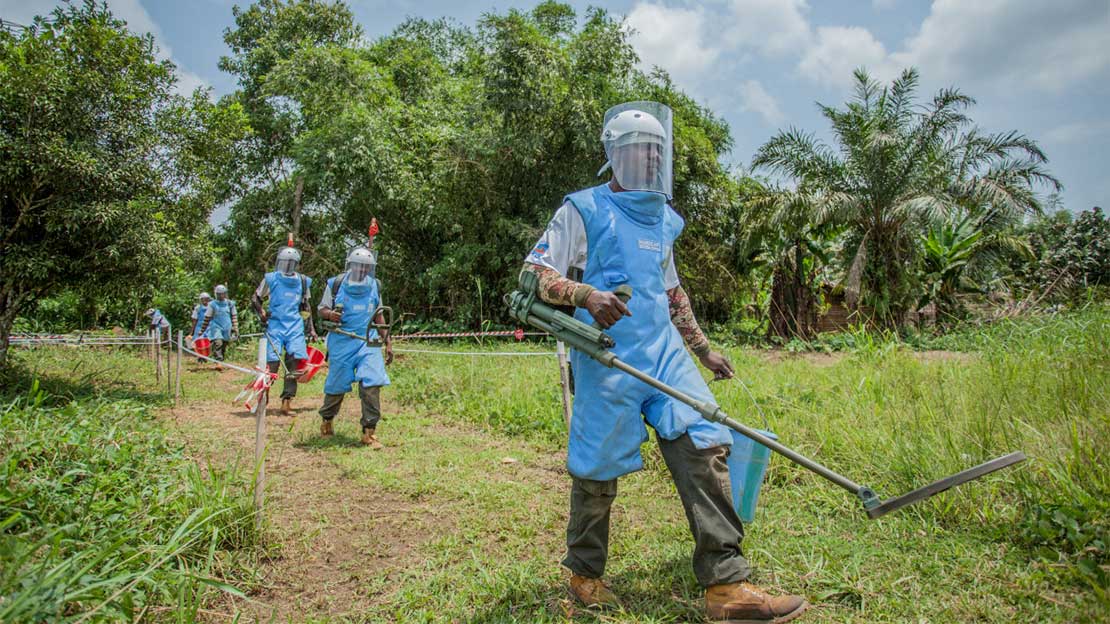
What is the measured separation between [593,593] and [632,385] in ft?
2.85

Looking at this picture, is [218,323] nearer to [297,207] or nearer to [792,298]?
[297,207]

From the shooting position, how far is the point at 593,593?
2705mm

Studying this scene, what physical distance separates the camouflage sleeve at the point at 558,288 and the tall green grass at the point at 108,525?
159 cm

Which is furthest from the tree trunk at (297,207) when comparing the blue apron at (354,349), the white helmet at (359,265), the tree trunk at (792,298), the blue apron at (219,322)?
the blue apron at (354,349)

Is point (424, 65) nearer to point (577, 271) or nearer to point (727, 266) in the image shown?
point (727, 266)

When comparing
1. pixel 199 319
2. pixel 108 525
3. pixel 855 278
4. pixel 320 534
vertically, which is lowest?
pixel 320 534

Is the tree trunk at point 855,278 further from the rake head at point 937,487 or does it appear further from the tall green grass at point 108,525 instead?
the tall green grass at point 108,525

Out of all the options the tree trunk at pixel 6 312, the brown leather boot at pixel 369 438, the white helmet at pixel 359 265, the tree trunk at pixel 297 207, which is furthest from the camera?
the tree trunk at pixel 297 207

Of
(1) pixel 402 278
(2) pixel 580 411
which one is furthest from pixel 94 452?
(1) pixel 402 278

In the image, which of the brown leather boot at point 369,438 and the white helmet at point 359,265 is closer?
the brown leather boot at point 369,438

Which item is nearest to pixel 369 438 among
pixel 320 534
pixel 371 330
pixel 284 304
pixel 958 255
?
pixel 371 330

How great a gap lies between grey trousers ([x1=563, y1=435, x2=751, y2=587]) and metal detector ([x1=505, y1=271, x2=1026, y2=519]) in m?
0.22

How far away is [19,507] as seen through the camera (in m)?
2.91

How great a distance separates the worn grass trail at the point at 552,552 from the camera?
2699mm
